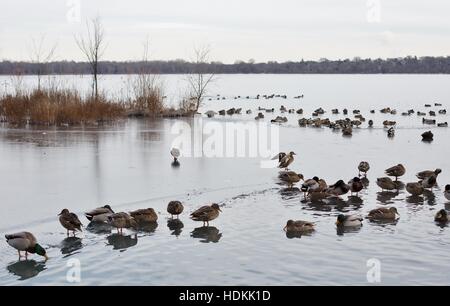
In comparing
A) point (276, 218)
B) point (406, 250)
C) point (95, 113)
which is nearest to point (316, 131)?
point (95, 113)

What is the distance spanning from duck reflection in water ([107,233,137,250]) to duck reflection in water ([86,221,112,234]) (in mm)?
259

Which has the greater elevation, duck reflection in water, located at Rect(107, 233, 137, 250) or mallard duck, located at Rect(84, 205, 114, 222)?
mallard duck, located at Rect(84, 205, 114, 222)

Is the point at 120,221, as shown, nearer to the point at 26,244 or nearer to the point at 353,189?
the point at 26,244

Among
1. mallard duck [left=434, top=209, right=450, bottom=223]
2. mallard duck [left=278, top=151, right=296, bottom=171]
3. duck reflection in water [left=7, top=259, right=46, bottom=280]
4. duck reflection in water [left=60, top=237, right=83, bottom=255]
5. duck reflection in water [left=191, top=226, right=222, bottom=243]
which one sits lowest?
duck reflection in water [left=7, top=259, right=46, bottom=280]

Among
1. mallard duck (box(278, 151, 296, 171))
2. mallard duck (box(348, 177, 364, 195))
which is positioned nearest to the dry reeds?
mallard duck (box(278, 151, 296, 171))

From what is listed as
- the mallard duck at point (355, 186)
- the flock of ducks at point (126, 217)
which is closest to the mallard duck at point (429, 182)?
the mallard duck at point (355, 186)

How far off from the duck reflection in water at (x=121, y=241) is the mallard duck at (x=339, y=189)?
441cm

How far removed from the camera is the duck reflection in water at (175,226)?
30.9 feet

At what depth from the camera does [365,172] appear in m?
14.2

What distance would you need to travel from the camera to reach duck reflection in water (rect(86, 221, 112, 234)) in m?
9.45

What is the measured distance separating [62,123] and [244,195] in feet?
50.8

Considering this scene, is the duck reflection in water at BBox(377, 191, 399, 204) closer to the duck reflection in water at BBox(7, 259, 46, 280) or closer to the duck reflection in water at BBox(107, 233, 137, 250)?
the duck reflection in water at BBox(107, 233, 137, 250)

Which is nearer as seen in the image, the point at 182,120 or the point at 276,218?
the point at 276,218
